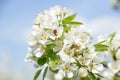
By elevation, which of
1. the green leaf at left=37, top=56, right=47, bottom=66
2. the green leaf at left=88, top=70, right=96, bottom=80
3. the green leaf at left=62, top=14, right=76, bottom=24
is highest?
Result: the green leaf at left=62, top=14, right=76, bottom=24

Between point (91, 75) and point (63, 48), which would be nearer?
point (63, 48)

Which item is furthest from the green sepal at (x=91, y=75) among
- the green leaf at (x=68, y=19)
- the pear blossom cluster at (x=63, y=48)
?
the green leaf at (x=68, y=19)

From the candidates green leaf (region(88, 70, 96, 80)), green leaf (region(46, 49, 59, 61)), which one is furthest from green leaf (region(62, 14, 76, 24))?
green leaf (region(88, 70, 96, 80))

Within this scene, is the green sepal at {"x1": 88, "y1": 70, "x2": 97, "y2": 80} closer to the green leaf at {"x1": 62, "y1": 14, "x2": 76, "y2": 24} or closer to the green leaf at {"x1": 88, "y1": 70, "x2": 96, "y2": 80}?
the green leaf at {"x1": 88, "y1": 70, "x2": 96, "y2": 80}

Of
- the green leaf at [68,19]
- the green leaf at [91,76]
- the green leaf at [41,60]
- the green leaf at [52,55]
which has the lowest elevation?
the green leaf at [91,76]

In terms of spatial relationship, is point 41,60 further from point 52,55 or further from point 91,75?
point 91,75

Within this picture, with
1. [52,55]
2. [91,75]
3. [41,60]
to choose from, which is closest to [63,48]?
[52,55]

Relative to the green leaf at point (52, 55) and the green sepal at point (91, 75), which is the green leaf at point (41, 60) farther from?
the green sepal at point (91, 75)

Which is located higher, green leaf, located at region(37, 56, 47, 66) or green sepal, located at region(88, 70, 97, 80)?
green leaf, located at region(37, 56, 47, 66)
